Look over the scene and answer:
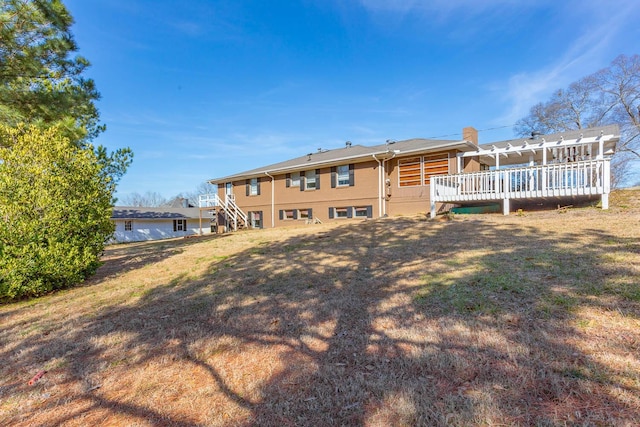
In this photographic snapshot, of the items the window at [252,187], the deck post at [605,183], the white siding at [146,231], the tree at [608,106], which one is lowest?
the white siding at [146,231]

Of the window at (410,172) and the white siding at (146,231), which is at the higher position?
the window at (410,172)

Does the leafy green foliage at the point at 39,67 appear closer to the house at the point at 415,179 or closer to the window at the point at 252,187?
→ the house at the point at 415,179

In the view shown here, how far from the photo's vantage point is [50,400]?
8.45 feet

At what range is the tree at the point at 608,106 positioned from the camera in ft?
76.0

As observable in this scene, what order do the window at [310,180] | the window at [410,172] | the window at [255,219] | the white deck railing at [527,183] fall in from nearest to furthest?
the white deck railing at [527,183], the window at [410,172], the window at [310,180], the window at [255,219]

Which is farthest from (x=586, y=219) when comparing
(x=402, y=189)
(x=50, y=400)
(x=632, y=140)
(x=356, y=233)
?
(x=632, y=140)

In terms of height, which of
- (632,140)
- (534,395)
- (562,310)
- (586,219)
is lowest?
(534,395)

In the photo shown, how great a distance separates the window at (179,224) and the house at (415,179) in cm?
1342

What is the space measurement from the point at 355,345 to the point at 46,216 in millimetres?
6276

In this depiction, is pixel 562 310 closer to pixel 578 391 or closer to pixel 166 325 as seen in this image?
pixel 578 391

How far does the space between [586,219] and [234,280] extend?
343 inches

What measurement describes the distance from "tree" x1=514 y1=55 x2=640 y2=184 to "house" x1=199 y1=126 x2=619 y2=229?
1377 cm

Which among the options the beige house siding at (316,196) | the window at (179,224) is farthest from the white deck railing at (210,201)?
the window at (179,224)

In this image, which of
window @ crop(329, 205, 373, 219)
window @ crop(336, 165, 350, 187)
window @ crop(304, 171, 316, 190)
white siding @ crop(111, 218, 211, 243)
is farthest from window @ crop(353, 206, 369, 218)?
white siding @ crop(111, 218, 211, 243)
